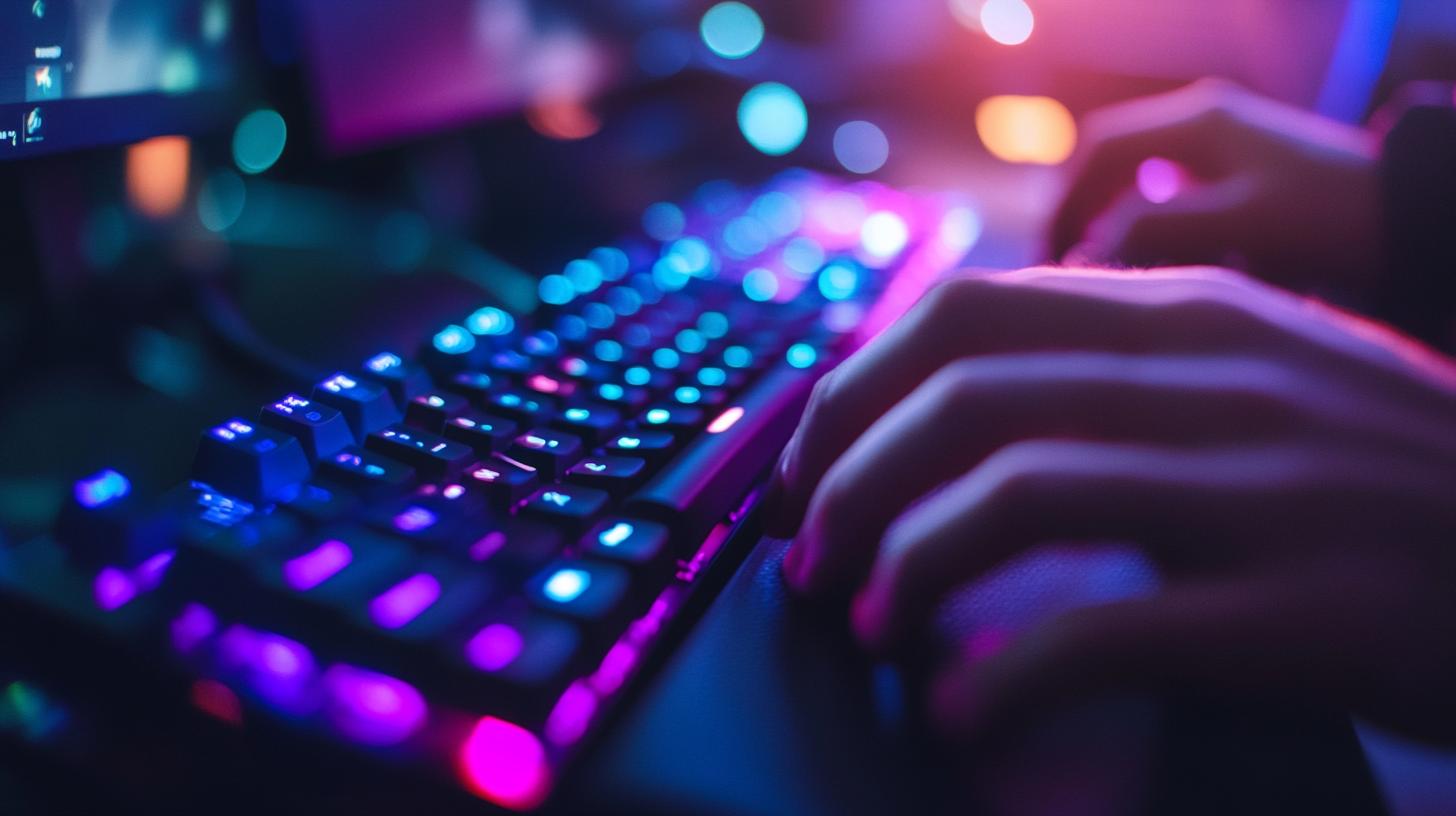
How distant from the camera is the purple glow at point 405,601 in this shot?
0.26 meters

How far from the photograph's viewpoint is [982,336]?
342mm

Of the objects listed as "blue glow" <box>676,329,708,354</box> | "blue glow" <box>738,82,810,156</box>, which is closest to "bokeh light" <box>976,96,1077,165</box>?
"blue glow" <box>738,82,810,156</box>

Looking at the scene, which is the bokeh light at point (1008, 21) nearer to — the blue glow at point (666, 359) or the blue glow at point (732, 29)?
the blue glow at point (732, 29)

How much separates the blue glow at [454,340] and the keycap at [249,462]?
4.2 inches

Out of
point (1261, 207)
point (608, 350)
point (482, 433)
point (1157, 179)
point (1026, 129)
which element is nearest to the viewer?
point (482, 433)

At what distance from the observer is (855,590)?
1.05ft

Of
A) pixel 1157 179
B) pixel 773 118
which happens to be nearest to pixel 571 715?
pixel 773 118

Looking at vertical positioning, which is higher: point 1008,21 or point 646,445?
point 1008,21

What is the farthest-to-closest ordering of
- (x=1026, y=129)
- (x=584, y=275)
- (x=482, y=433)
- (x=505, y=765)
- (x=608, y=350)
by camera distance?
(x=1026, y=129) < (x=584, y=275) < (x=608, y=350) < (x=482, y=433) < (x=505, y=765)

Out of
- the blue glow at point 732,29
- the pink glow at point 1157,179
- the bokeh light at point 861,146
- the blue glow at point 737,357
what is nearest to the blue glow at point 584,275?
the blue glow at point 737,357

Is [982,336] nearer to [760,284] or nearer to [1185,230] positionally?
[760,284]

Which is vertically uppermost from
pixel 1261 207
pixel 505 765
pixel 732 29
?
pixel 732 29

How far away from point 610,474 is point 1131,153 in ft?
1.87

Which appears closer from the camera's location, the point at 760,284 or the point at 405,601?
the point at 405,601
